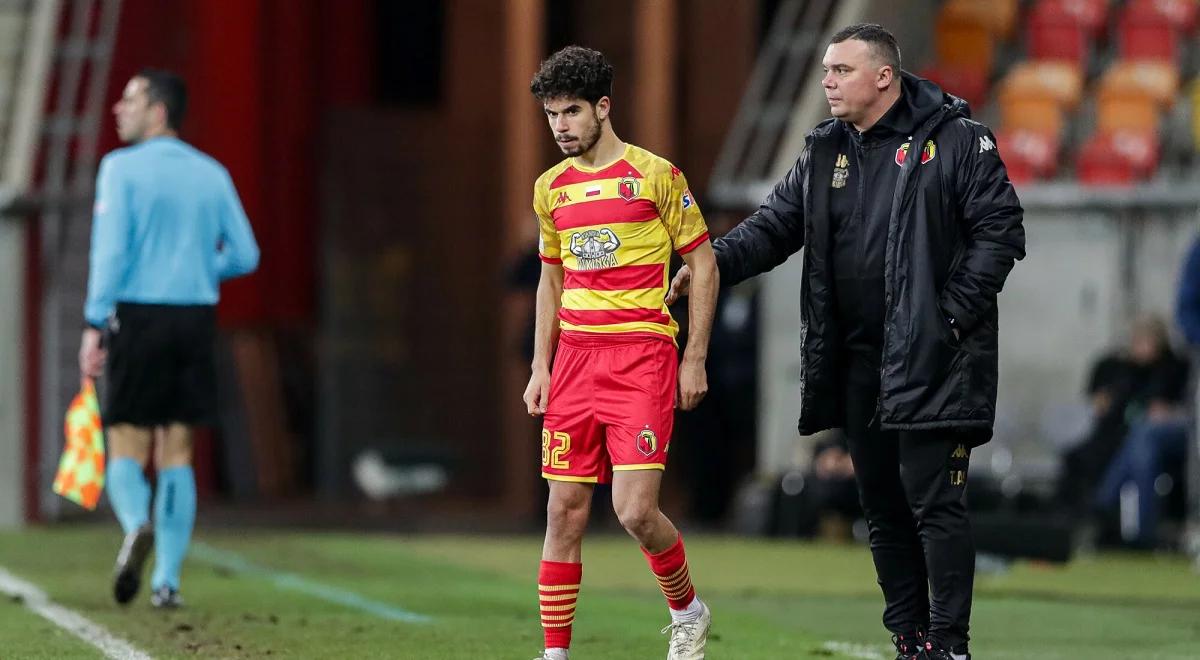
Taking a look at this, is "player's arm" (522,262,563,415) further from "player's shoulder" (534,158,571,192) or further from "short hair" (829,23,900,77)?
"short hair" (829,23,900,77)

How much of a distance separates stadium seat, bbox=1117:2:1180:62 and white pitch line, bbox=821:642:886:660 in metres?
10.5

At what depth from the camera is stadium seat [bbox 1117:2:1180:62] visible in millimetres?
17375

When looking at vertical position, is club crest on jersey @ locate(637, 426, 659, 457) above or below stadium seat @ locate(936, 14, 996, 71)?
below

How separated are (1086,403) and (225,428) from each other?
8988mm

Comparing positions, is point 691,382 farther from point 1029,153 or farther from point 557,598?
point 1029,153

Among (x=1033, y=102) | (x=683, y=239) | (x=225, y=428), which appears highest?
(x=1033, y=102)

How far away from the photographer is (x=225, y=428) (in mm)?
20516

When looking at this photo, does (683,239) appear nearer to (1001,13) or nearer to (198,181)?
(198,181)

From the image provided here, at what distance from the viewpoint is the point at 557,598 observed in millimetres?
6457

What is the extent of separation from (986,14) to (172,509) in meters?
10.9

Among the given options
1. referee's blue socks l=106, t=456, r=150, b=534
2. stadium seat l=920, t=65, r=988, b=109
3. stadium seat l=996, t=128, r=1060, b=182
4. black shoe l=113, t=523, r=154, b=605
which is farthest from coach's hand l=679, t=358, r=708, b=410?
stadium seat l=920, t=65, r=988, b=109

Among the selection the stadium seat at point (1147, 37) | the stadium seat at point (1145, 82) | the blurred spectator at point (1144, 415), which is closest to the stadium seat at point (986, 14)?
the stadium seat at point (1147, 37)

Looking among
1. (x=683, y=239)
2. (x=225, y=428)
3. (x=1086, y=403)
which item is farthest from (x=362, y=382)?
(x=683, y=239)

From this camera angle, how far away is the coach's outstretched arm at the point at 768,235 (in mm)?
6691
